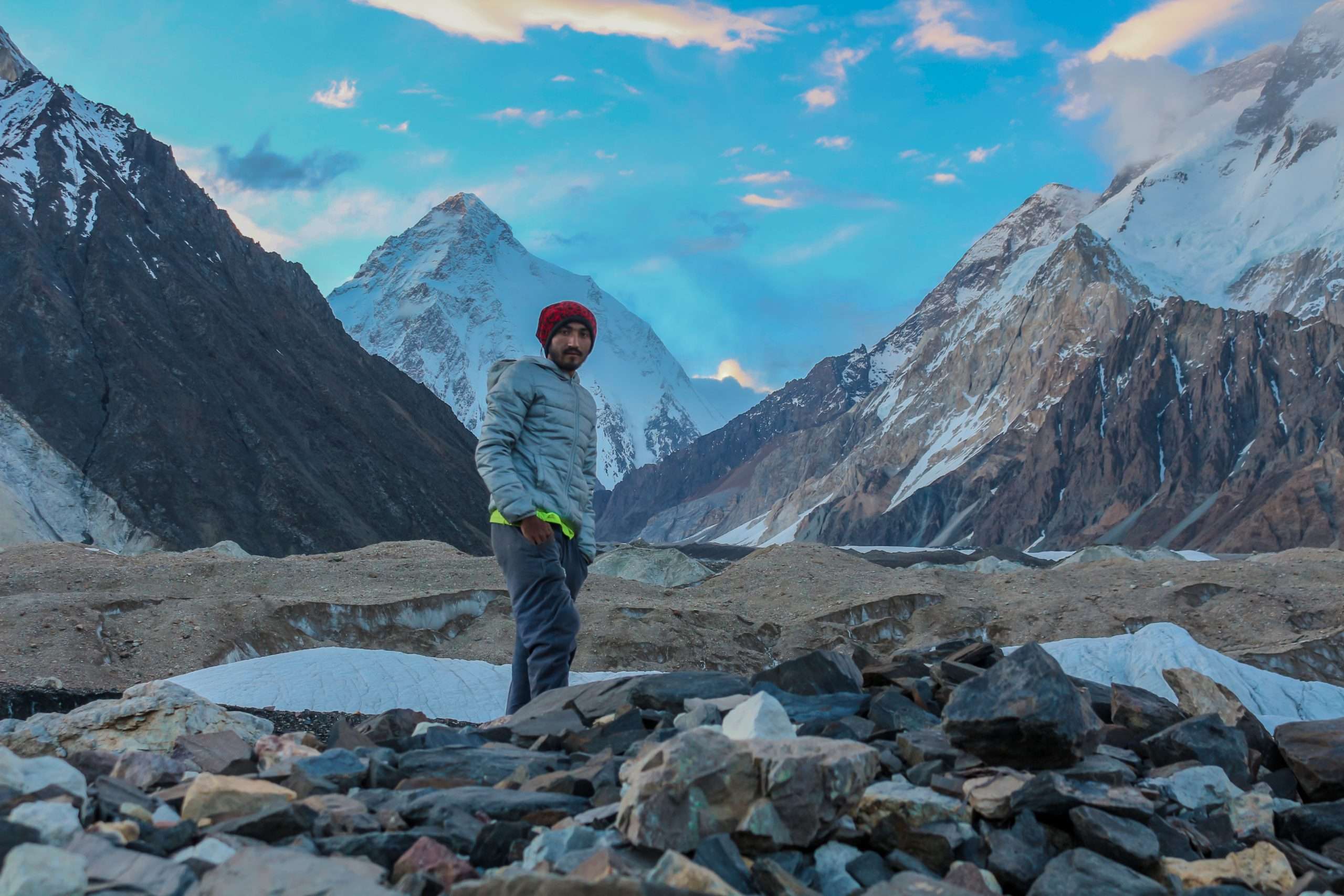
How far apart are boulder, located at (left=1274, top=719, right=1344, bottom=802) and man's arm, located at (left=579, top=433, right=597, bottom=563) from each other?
2.88 m

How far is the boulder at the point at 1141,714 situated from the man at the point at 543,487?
2.27 meters

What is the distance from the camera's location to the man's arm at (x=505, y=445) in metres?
4.60

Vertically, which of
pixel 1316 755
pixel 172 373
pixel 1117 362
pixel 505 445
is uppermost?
pixel 1117 362

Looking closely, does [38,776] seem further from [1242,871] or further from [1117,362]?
[1117,362]

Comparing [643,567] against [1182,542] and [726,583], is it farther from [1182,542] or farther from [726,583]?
[1182,542]

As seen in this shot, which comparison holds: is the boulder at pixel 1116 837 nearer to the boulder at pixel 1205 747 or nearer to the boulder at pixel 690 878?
the boulder at pixel 1205 747

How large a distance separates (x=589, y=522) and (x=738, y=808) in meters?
2.55

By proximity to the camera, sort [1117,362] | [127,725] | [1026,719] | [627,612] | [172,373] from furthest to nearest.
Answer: [1117,362], [172,373], [627,612], [127,725], [1026,719]

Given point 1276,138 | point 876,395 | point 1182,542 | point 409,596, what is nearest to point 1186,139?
point 1276,138

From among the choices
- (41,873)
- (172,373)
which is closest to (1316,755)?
(41,873)

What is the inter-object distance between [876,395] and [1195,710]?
544 ft

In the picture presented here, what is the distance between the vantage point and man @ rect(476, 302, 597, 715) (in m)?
4.71

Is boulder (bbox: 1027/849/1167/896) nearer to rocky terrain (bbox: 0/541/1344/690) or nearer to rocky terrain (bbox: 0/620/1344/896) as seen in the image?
rocky terrain (bbox: 0/620/1344/896)

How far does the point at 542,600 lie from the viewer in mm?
4770
